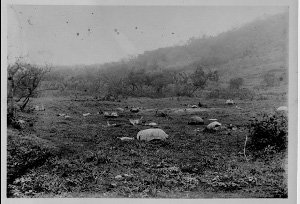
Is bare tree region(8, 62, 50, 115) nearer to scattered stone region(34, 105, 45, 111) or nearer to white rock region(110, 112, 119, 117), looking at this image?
scattered stone region(34, 105, 45, 111)

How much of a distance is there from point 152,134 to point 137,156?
52 cm

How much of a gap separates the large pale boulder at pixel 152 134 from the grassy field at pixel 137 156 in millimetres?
88

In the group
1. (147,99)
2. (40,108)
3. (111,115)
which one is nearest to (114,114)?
(111,115)

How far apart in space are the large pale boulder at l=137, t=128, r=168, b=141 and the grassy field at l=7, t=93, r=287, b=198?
9 cm

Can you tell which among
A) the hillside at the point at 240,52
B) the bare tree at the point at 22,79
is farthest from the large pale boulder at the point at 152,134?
the bare tree at the point at 22,79

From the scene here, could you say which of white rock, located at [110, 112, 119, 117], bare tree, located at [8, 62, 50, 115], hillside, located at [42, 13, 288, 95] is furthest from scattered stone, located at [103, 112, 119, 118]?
bare tree, located at [8, 62, 50, 115]

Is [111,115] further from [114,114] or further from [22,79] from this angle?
[22,79]

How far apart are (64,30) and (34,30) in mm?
592

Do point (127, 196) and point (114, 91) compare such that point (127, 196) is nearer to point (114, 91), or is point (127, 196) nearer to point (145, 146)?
point (145, 146)

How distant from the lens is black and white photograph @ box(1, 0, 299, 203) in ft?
24.2

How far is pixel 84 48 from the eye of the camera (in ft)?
24.7

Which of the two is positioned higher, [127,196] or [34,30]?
[34,30]

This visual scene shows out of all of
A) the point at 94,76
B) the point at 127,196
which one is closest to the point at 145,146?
the point at 127,196

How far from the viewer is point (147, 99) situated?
765cm
